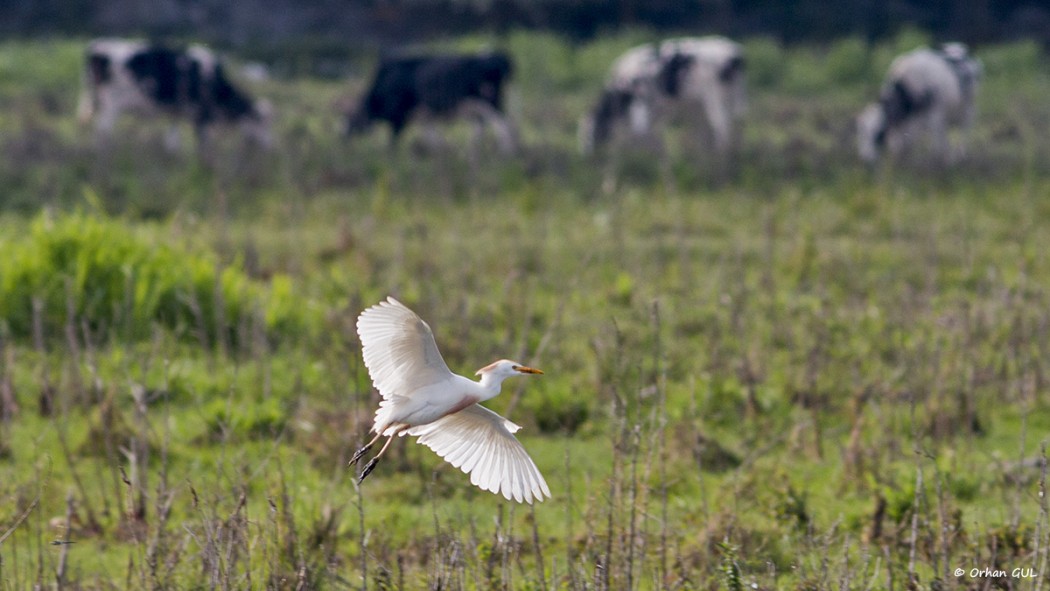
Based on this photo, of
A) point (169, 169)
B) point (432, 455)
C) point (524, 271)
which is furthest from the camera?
point (169, 169)

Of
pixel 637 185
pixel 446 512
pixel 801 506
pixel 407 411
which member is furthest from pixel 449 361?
pixel 637 185

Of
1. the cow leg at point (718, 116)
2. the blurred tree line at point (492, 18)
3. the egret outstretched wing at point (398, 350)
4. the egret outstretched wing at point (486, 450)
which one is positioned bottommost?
the cow leg at point (718, 116)

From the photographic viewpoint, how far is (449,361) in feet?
24.7

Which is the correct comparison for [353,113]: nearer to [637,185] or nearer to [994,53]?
[637,185]

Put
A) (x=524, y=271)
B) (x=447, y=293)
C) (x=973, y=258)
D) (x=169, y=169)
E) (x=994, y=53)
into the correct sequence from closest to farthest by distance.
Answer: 1. (x=447, y=293)
2. (x=524, y=271)
3. (x=973, y=258)
4. (x=169, y=169)
5. (x=994, y=53)

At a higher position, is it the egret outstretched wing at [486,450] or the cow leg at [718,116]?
the egret outstretched wing at [486,450]

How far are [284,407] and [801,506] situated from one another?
2464 mm

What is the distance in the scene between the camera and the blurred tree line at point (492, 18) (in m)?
26.9

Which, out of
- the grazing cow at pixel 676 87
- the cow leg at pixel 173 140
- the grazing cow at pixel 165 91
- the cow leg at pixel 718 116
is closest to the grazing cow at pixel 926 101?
the cow leg at pixel 718 116

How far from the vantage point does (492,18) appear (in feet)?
90.4

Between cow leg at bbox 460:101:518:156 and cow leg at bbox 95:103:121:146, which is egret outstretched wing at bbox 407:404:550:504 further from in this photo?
cow leg at bbox 95:103:121:146

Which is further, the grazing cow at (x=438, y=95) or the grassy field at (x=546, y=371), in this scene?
the grazing cow at (x=438, y=95)

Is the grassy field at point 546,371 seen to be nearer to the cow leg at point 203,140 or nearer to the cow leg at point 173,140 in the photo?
the cow leg at point 203,140

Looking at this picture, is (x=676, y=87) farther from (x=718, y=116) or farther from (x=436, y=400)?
(x=436, y=400)
